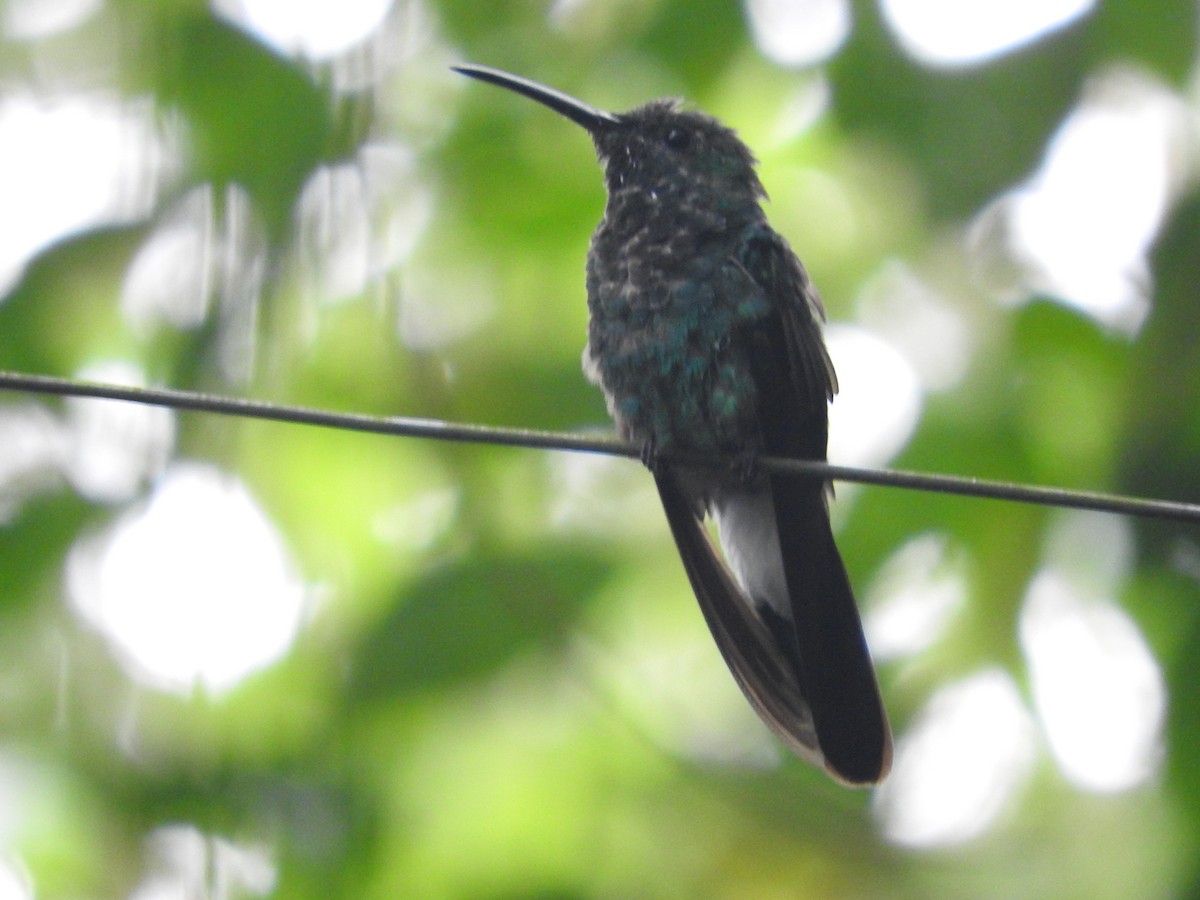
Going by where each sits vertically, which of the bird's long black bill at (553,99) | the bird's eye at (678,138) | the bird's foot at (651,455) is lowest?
the bird's foot at (651,455)

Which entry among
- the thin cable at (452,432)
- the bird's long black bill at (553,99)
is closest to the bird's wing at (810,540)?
the bird's long black bill at (553,99)

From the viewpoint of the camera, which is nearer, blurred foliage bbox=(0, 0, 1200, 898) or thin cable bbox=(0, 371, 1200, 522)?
thin cable bbox=(0, 371, 1200, 522)

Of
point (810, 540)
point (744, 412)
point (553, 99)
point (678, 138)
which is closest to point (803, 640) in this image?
point (810, 540)

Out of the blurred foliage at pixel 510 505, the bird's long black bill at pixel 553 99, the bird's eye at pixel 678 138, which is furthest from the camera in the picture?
the blurred foliage at pixel 510 505

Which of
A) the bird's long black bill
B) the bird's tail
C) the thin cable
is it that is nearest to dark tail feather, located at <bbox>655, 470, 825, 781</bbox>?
the bird's tail

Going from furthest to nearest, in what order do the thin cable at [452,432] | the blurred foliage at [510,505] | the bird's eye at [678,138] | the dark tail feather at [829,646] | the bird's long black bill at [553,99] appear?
the blurred foliage at [510,505] → the bird's long black bill at [553,99] → the bird's eye at [678,138] → the dark tail feather at [829,646] → the thin cable at [452,432]

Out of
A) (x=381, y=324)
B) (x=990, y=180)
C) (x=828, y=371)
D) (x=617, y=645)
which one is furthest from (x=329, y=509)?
(x=990, y=180)

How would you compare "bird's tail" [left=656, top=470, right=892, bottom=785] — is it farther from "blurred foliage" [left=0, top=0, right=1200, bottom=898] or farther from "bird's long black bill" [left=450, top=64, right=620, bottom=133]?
"bird's long black bill" [left=450, top=64, right=620, bottom=133]

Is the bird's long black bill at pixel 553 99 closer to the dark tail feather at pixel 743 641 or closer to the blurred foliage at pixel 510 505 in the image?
the blurred foliage at pixel 510 505
